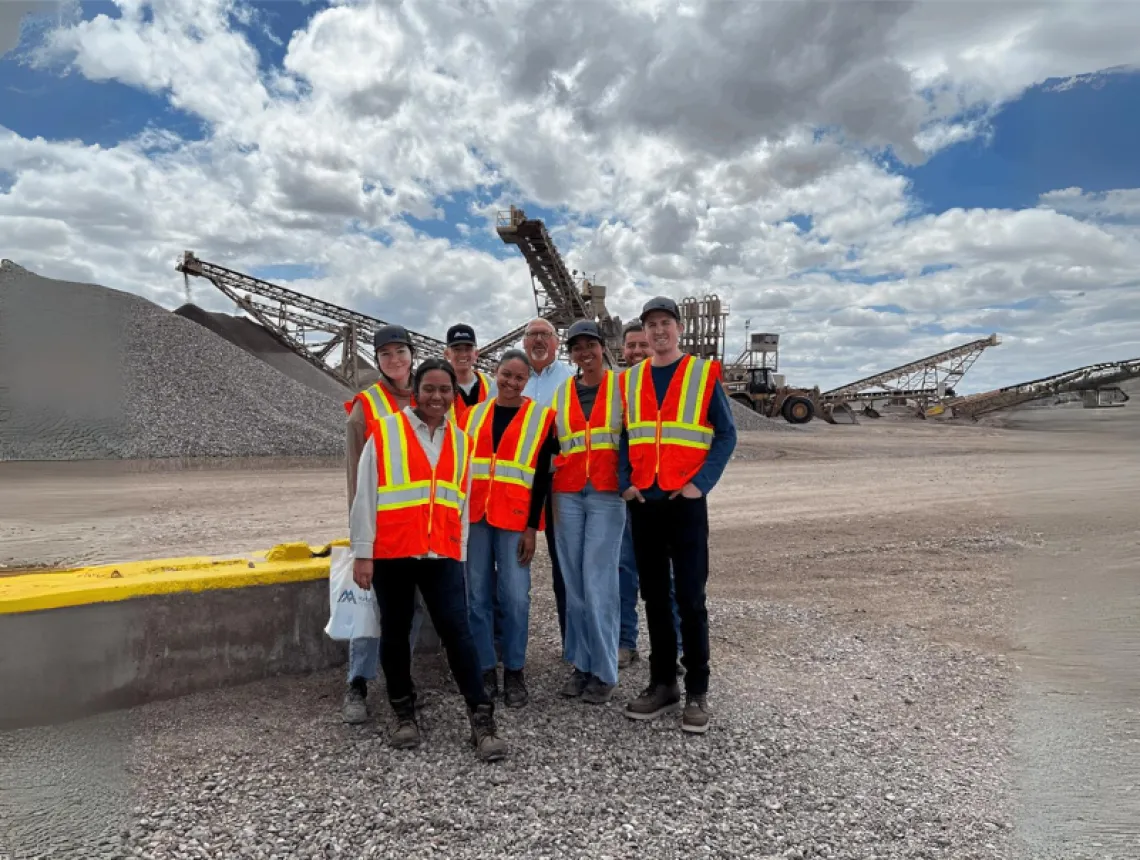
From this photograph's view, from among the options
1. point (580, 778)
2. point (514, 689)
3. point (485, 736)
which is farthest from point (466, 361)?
point (580, 778)

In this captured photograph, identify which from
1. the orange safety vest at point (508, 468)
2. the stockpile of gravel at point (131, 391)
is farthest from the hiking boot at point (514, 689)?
the stockpile of gravel at point (131, 391)

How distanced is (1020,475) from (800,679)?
45.4 ft

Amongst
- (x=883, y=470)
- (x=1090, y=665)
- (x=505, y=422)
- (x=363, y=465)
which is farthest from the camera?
(x=883, y=470)

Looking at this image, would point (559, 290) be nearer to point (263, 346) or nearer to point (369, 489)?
point (263, 346)

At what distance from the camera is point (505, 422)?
4004mm

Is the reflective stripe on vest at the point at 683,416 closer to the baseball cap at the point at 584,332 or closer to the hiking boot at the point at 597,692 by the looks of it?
Result: the baseball cap at the point at 584,332

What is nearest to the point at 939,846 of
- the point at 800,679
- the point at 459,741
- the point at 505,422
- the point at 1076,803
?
the point at 1076,803

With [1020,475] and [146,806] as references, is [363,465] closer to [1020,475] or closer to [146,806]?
[146,806]

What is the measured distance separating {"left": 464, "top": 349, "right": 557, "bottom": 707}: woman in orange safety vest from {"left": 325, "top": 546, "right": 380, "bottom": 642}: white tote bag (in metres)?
0.51

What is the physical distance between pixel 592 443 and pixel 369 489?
1.19 m

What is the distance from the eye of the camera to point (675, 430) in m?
3.76

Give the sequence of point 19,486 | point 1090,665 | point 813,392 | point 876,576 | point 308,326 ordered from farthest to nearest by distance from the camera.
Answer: point 813,392 < point 308,326 < point 19,486 < point 876,576 < point 1090,665

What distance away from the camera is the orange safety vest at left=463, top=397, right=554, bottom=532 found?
12.8 ft

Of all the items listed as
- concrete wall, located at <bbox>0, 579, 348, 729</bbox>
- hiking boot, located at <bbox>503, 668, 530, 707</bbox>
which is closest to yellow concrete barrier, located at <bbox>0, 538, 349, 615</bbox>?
concrete wall, located at <bbox>0, 579, 348, 729</bbox>
